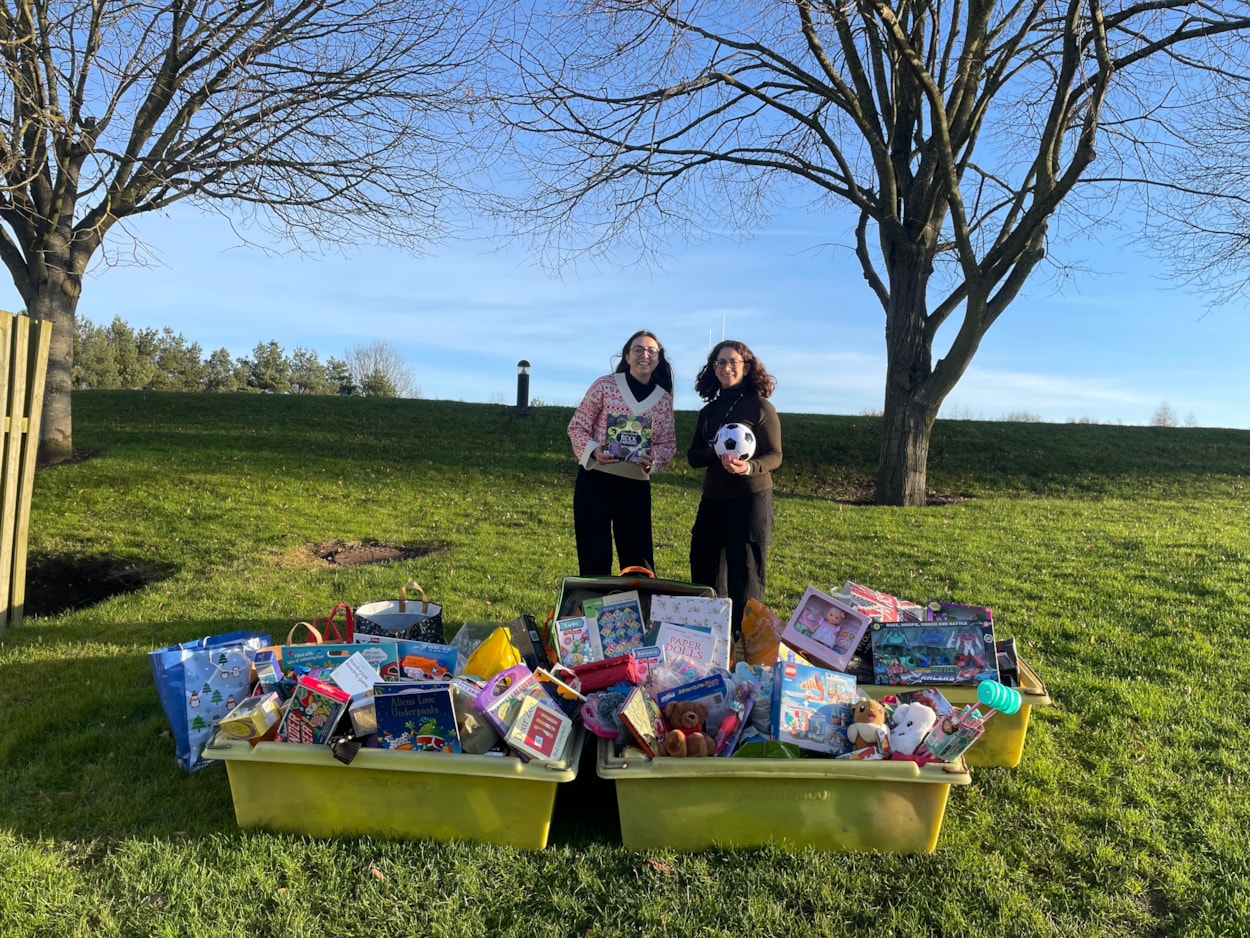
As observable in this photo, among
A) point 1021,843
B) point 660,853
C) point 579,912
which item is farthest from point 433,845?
point 1021,843

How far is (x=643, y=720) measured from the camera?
2.79 m

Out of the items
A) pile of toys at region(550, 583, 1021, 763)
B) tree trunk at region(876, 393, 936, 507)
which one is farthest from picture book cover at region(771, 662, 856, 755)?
tree trunk at region(876, 393, 936, 507)

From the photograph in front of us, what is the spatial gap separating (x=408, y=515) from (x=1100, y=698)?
7789 millimetres

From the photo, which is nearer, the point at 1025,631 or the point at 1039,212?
the point at 1025,631

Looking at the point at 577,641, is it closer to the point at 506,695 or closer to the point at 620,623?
the point at 620,623

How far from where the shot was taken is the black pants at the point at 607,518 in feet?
14.5

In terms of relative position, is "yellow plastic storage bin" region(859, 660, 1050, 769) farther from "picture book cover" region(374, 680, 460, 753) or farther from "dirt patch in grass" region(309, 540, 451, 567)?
"dirt patch in grass" region(309, 540, 451, 567)

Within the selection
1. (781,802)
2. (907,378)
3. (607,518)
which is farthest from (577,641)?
(907,378)

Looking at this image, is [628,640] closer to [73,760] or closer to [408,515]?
A: [73,760]

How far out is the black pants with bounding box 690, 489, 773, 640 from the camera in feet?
14.0

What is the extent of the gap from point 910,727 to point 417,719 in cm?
182

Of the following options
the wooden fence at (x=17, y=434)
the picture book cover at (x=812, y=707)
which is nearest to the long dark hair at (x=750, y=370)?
the picture book cover at (x=812, y=707)

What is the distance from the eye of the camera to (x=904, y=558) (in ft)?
25.1

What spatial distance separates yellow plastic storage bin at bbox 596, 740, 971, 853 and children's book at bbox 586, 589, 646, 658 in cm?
109
